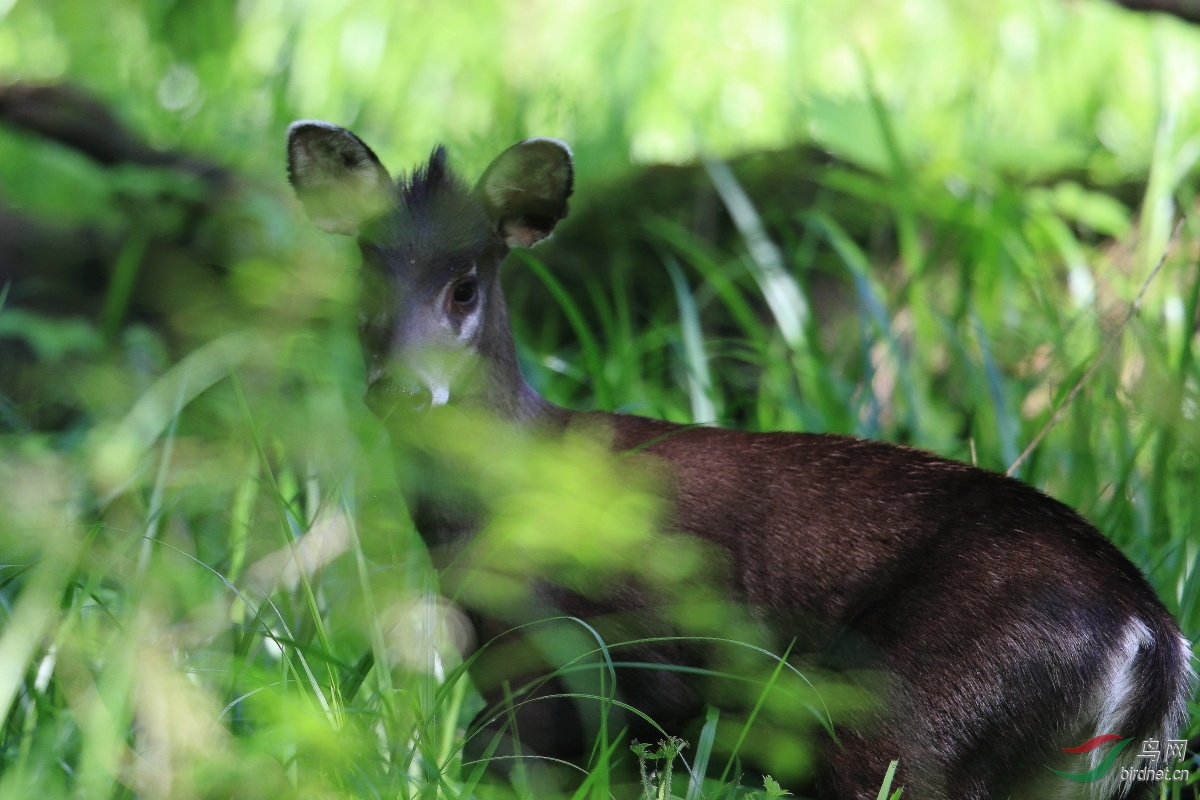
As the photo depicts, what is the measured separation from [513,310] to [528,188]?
2286mm

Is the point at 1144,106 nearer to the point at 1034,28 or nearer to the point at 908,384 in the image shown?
the point at 1034,28

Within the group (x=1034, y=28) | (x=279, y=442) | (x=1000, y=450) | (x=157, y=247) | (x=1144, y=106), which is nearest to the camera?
(x=279, y=442)

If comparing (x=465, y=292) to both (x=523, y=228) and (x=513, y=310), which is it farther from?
(x=513, y=310)

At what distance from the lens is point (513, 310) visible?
209 inches

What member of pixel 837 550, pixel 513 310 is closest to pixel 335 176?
pixel 837 550

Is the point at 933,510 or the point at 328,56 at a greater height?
the point at 328,56

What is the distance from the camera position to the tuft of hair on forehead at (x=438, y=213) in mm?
2867

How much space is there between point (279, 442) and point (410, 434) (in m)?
0.60

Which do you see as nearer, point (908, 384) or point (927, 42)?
point (908, 384)

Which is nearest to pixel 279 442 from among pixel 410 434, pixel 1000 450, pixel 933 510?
pixel 410 434

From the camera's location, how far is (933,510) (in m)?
2.69

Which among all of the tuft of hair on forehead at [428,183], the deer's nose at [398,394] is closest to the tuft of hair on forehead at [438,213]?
the tuft of hair on forehead at [428,183]

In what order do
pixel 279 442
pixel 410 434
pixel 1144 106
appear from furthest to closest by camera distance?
pixel 1144 106 < pixel 279 442 < pixel 410 434

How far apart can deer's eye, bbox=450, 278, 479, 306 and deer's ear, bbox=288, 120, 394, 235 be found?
275mm
